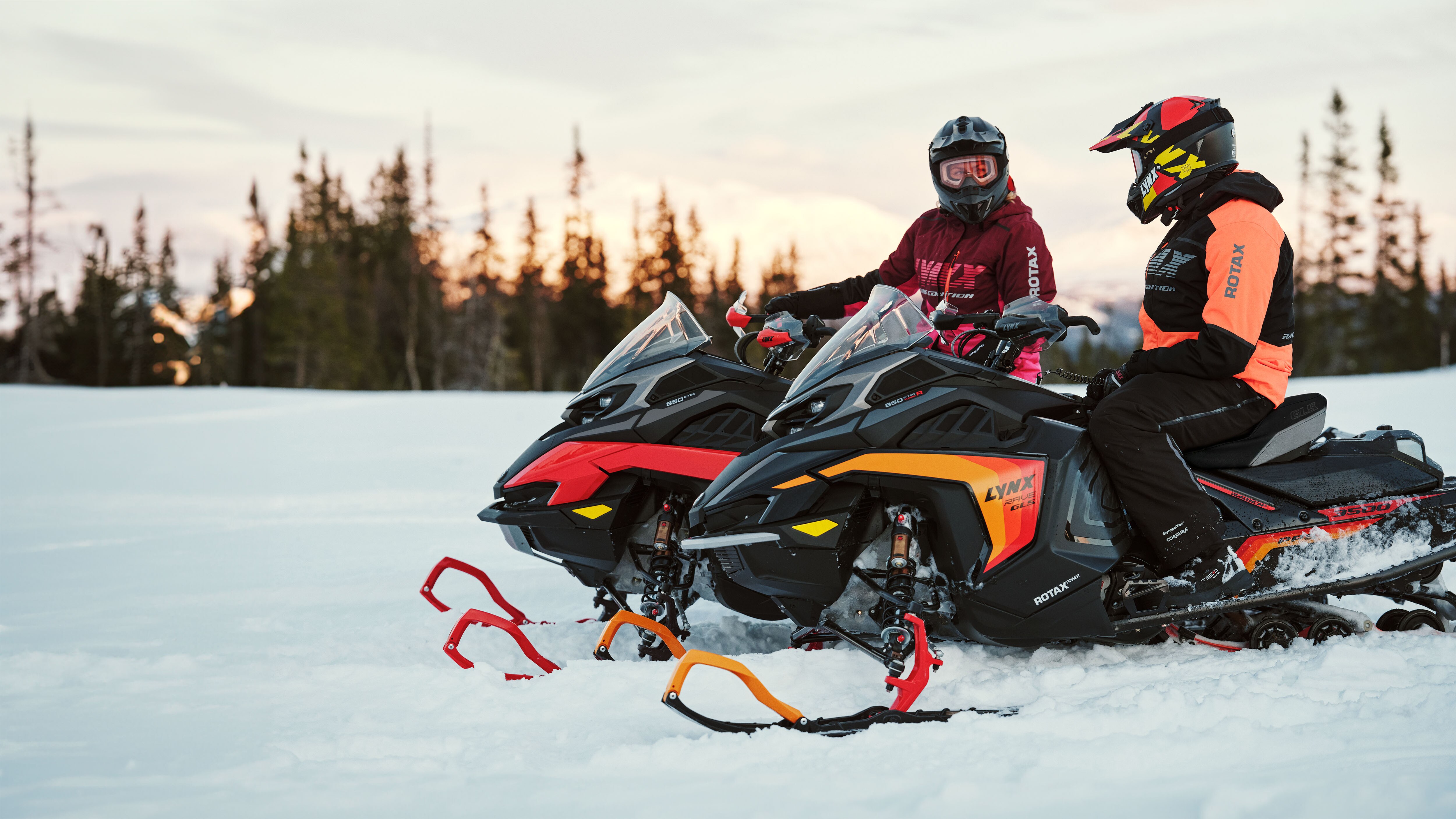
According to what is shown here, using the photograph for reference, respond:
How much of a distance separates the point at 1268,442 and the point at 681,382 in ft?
6.81

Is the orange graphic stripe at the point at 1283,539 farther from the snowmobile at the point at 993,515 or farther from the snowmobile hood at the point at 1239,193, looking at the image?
the snowmobile hood at the point at 1239,193

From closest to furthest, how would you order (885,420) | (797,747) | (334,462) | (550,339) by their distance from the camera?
(797,747), (885,420), (334,462), (550,339)

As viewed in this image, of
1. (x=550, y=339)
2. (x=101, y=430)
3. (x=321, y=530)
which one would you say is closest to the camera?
(x=321, y=530)

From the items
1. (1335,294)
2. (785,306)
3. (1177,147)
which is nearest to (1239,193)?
(1177,147)

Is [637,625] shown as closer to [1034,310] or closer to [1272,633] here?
[1034,310]

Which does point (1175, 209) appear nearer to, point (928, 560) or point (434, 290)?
point (928, 560)

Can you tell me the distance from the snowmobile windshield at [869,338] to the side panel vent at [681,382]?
67 centimetres

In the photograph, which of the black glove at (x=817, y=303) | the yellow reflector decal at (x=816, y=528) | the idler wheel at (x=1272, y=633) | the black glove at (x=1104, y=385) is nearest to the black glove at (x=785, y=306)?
the black glove at (x=817, y=303)

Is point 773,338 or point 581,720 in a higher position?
point 773,338

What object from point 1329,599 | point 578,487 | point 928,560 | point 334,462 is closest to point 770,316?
point 578,487

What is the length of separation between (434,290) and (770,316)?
5153 centimetres

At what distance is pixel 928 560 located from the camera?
319cm

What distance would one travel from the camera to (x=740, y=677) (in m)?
2.78

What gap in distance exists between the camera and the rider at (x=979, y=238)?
13.2ft
